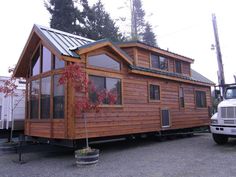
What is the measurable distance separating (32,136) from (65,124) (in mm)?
2782

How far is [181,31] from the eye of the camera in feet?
68.1

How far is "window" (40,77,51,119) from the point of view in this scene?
8.55 m

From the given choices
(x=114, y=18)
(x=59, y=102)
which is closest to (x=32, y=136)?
(x=59, y=102)

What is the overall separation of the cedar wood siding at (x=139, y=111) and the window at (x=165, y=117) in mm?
257

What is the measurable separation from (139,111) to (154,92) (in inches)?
66.3

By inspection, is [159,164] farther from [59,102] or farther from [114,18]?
[114,18]

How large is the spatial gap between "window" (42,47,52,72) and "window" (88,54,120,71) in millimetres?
1648

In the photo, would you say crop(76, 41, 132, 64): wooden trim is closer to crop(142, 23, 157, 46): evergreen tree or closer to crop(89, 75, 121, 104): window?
crop(89, 75, 121, 104): window

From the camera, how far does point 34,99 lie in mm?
9586

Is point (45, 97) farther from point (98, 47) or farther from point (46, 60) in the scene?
point (98, 47)

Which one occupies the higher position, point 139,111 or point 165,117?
point 139,111

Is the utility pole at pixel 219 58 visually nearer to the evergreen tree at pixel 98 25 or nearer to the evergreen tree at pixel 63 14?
the evergreen tree at pixel 98 25

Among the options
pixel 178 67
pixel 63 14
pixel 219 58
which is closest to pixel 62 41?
pixel 178 67

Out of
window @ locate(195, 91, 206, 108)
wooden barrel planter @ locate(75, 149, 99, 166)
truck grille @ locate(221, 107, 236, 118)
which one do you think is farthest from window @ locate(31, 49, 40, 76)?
window @ locate(195, 91, 206, 108)
